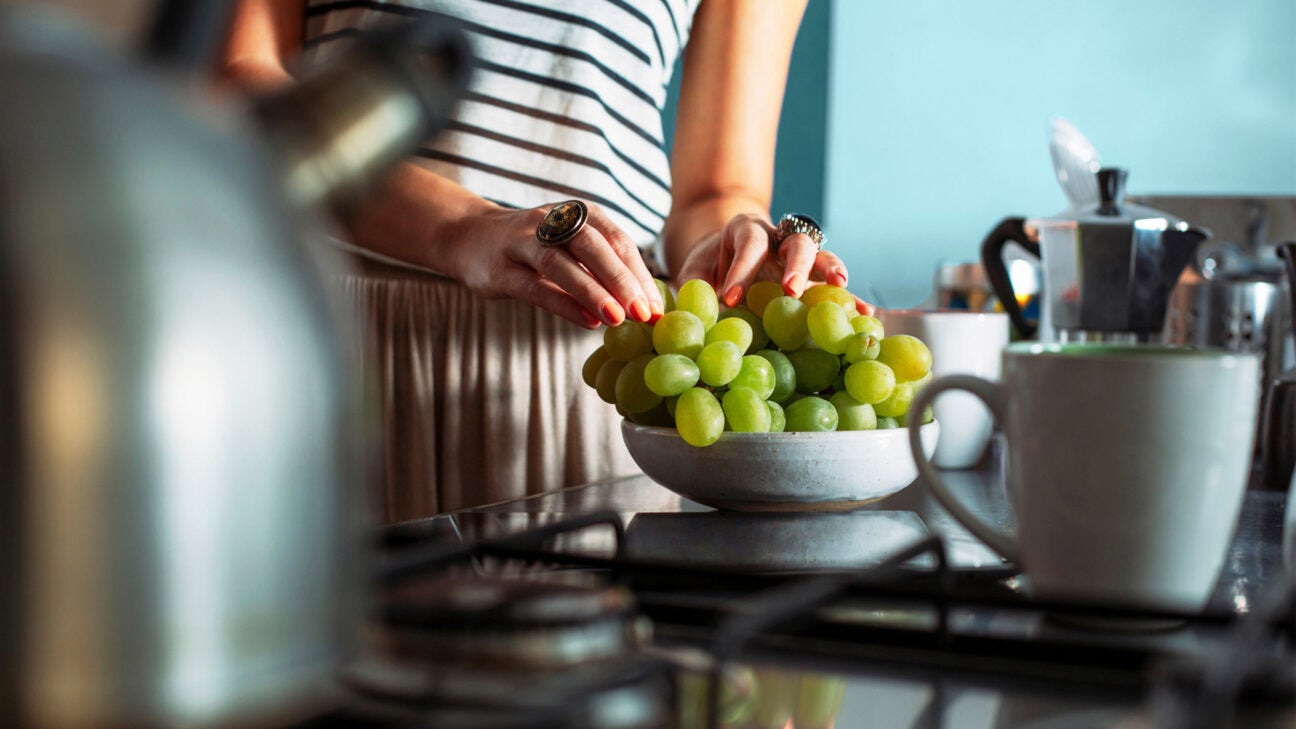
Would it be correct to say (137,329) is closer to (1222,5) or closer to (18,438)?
(18,438)

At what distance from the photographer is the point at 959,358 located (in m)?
1.06

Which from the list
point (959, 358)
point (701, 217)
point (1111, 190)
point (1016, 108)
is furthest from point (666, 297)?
point (1016, 108)

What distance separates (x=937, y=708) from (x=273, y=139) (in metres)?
0.25

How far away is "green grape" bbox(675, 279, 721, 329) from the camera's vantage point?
2.70 ft

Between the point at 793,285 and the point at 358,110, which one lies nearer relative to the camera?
the point at 358,110

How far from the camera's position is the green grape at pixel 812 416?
760 mm

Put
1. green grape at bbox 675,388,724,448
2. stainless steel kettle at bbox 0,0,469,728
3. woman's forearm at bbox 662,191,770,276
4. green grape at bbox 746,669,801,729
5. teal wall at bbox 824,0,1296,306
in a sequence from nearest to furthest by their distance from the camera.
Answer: stainless steel kettle at bbox 0,0,469,728 < green grape at bbox 746,669,801,729 < green grape at bbox 675,388,724,448 < woman's forearm at bbox 662,191,770,276 < teal wall at bbox 824,0,1296,306

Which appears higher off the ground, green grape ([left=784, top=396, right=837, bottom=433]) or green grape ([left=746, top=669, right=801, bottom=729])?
green grape ([left=784, top=396, right=837, bottom=433])

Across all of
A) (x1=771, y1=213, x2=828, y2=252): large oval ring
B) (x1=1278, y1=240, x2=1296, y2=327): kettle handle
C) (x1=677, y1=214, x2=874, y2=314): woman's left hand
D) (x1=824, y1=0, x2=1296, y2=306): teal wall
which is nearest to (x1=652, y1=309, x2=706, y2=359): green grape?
(x1=677, y1=214, x2=874, y2=314): woman's left hand

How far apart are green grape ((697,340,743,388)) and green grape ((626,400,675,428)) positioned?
40 millimetres

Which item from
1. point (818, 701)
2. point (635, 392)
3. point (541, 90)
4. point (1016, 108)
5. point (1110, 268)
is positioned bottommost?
point (818, 701)

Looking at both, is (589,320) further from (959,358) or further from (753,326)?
(959,358)

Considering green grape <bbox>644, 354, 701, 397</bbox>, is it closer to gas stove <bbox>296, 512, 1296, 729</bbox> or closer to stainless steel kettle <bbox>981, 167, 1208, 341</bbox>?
gas stove <bbox>296, 512, 1296, 729</bbox>

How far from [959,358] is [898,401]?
27 cm
